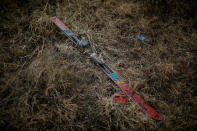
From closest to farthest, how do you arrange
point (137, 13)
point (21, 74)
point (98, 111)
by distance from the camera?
point (98, 111) < point (21, 74) < point (137, 13)

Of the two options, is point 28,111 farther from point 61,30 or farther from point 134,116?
point 61,30

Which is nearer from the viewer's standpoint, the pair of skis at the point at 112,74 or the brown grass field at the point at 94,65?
the brown grass field at the point at 94,65

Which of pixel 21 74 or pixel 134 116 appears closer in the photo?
pixel 134 116

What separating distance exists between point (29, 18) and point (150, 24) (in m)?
2.08

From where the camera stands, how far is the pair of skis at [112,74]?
4.94ft

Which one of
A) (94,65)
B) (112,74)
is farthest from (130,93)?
(94,65)

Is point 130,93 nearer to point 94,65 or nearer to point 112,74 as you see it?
point 112,74

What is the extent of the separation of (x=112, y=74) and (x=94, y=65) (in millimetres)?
285

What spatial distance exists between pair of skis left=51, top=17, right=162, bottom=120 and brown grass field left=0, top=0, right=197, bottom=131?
7cm

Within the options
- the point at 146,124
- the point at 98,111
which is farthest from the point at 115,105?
the point at 146,124

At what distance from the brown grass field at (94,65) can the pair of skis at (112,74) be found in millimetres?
66

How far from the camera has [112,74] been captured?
1.78 metres

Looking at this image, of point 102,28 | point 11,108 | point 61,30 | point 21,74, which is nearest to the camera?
point 11,108

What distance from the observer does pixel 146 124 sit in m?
1.41
